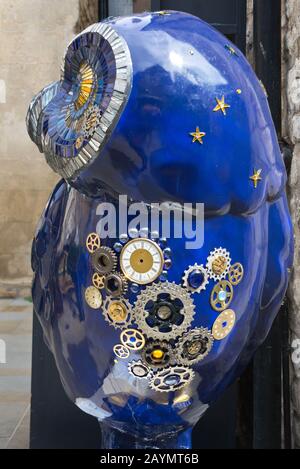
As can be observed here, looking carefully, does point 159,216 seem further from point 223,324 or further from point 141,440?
point 141,440

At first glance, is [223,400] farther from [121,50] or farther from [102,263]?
[121,50]

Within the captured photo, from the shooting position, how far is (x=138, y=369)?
4.35 ft

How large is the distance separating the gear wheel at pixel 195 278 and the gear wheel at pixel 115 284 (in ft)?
0.41

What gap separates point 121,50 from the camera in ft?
3.94

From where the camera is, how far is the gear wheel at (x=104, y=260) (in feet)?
4.24

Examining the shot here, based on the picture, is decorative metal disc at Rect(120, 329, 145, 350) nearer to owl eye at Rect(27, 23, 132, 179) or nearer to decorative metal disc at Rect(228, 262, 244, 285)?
decorative metal disc at Rect(228, 262, 244, 285)

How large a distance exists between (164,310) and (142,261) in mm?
114

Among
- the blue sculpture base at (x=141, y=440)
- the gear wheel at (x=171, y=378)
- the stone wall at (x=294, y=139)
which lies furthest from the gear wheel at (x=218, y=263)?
the stone wall at (x=294, y=139)

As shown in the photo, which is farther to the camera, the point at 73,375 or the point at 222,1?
the point at 222,1

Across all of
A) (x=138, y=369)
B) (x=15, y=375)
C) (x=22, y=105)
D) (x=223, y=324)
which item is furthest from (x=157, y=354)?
(x=22, y=105)

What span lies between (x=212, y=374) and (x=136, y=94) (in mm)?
647

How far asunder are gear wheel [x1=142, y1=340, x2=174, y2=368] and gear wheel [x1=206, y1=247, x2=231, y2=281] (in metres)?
0.18

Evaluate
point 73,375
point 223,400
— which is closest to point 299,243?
point 223,400

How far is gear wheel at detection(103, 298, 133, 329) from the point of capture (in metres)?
1.29
